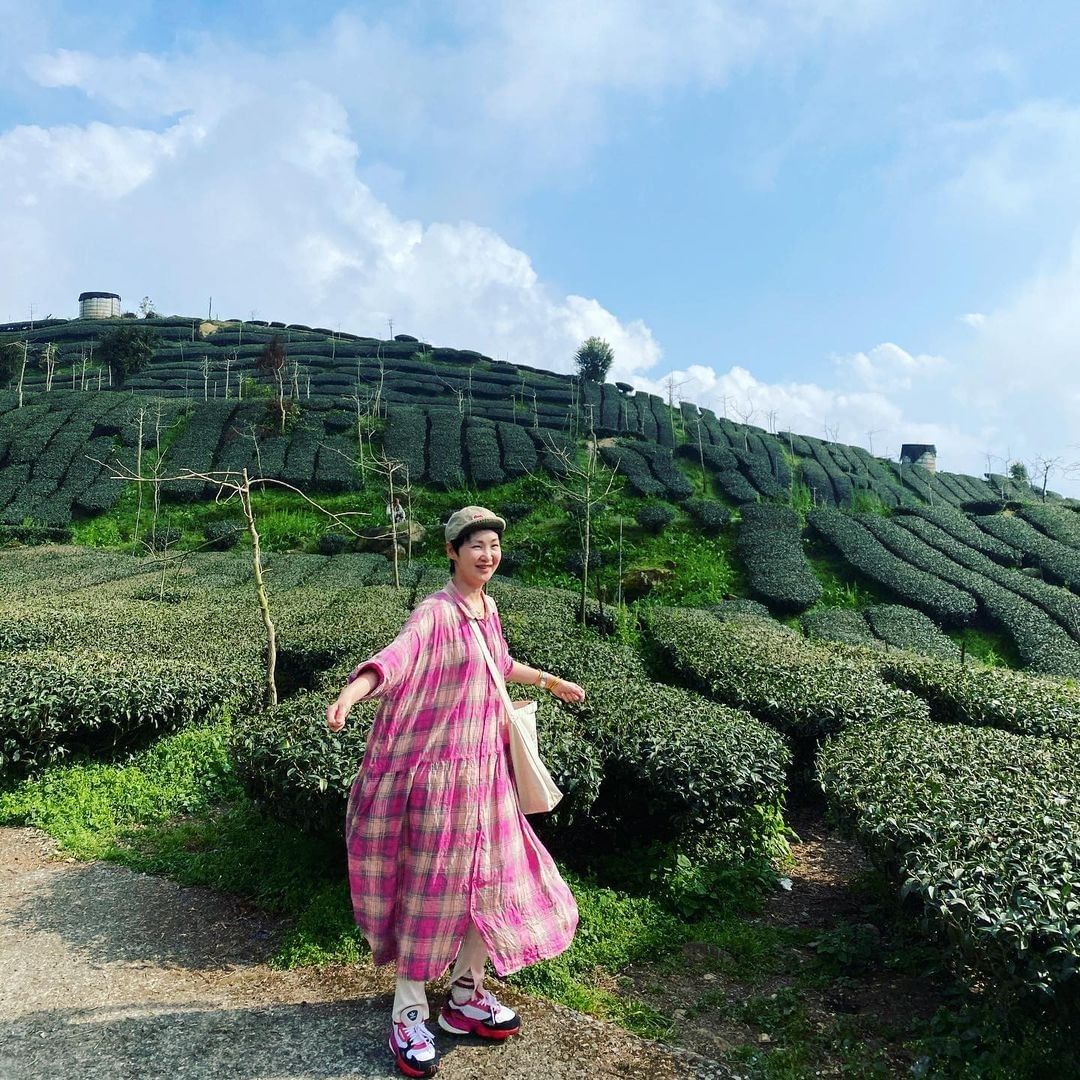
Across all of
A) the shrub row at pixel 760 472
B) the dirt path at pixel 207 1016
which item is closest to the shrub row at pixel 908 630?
the shrub row at pixel 760 472

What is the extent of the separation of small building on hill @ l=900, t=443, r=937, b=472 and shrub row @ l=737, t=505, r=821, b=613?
93.0 feet

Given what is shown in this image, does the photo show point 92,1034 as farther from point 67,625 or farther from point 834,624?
point 834,624

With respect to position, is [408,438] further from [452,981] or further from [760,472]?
[452,981]

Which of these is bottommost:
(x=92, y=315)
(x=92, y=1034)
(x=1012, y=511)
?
(x=92, y=1034)

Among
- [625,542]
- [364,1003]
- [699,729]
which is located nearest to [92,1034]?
[364,1003]

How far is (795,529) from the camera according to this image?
84.3ft

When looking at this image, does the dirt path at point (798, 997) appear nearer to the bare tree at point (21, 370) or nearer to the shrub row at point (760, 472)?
the shrub row at point (760, 472)

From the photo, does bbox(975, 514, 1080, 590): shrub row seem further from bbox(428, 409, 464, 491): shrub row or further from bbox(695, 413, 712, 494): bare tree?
bbox(428, 409, 464, 491): shrub row

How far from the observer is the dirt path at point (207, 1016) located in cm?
293

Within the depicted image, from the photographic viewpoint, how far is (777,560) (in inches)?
910

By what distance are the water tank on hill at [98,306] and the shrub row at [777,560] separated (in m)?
64.1

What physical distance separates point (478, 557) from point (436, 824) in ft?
3.34

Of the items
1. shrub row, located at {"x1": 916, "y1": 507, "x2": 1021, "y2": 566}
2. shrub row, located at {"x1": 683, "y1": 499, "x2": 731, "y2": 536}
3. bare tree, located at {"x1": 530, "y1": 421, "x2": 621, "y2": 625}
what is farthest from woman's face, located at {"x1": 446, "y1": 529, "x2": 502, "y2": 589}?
shrub row, located at {"x1": 916, "y1": 507, "x2": 1021, "y2": 566}

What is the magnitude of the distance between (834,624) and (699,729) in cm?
1509
